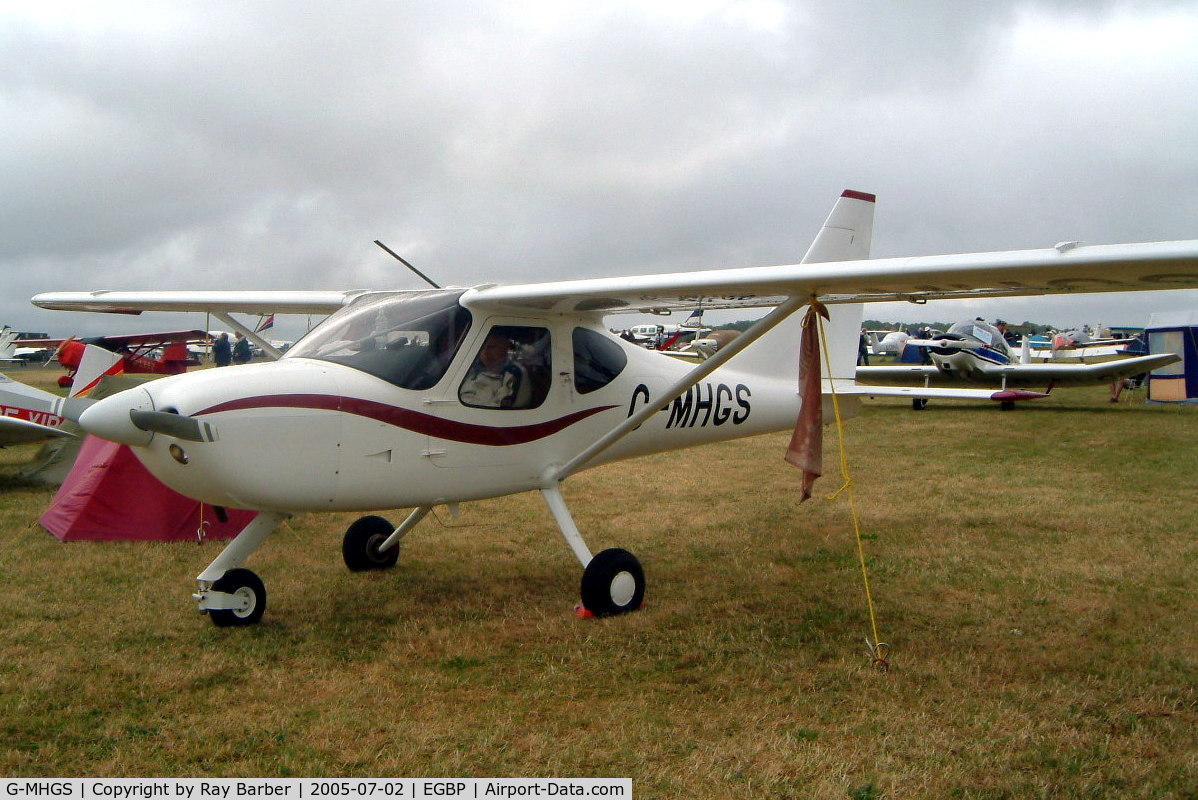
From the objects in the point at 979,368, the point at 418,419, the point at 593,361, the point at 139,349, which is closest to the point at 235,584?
the point at 418,419

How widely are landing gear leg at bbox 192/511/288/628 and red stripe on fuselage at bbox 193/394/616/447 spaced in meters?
0.87

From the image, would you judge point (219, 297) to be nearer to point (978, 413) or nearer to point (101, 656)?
point (101, 656)

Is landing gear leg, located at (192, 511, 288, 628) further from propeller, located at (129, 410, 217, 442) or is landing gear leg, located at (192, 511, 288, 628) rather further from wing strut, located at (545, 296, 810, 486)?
wing strut, located at (545, 296, 810, 486)

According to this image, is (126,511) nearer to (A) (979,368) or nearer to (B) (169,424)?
(B) (169,424)

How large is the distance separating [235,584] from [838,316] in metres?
5.18

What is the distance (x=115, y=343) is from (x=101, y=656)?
16.7m

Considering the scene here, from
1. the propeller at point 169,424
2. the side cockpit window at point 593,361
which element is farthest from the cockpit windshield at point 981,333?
the propeller at point 169,424

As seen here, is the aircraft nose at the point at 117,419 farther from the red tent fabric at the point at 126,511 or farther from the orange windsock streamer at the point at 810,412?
the orange windsock streamer at the point at 810,412

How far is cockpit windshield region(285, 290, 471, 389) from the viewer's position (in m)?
4.92

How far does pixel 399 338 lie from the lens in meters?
5.05

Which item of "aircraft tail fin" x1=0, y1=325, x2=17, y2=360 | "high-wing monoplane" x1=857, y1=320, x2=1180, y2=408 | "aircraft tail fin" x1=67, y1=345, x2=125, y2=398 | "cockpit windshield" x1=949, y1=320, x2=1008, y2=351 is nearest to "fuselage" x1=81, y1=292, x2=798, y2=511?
"aircraft tail fin" x1=67, y1=345, x2=125, y2=398

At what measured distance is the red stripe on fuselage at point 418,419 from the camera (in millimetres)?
4344

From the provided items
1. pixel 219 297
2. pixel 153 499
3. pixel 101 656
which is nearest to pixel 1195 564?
pixel 101 656

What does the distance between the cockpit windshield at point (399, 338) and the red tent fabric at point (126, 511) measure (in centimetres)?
297
